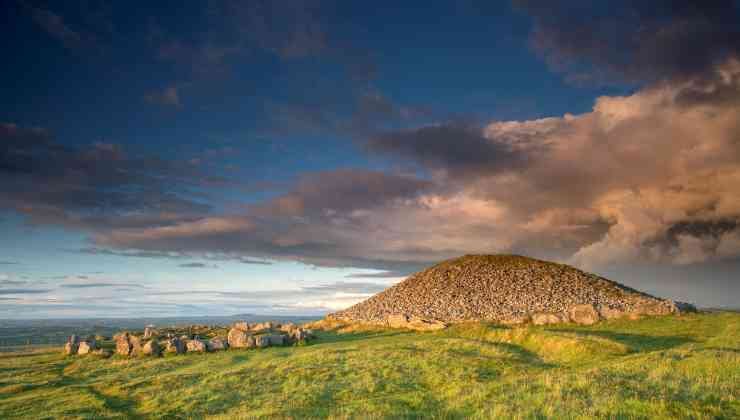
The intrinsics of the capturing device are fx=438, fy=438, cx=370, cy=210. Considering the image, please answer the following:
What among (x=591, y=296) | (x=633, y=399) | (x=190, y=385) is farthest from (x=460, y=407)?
(x=591, y=296)

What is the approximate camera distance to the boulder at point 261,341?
4544 cm

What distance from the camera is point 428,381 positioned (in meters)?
24.5

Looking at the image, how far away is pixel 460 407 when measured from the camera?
17562 millimetres

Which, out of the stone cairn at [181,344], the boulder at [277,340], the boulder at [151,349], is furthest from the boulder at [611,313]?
the boulder at [151,349]

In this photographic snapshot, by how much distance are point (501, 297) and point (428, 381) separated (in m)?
43.2

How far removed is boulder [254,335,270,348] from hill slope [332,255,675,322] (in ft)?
65.2

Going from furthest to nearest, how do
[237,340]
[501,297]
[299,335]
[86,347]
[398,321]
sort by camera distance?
1. [501,297]
2. [398,321]
3. [299,335]
4. [86,347]
5. [237,340]

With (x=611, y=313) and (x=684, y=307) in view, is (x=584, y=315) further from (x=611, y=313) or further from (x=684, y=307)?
(x=684, y=307)

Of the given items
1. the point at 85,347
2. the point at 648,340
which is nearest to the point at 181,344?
the point at 85,347

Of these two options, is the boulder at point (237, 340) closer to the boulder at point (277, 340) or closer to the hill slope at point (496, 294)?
the boulder at point (277, 340)

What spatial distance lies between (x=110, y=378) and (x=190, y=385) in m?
10.3

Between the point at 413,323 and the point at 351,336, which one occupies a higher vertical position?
the point at 413,323

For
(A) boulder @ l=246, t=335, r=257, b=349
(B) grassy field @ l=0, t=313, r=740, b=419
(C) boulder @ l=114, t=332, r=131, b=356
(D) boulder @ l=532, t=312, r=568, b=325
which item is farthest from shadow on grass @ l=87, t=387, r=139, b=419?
(D) boulder @ l=532, t=312, r=568, b=325

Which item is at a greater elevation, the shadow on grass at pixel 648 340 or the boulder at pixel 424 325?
the boulder at pixel 424 325
